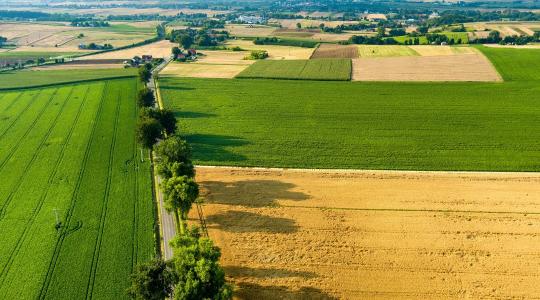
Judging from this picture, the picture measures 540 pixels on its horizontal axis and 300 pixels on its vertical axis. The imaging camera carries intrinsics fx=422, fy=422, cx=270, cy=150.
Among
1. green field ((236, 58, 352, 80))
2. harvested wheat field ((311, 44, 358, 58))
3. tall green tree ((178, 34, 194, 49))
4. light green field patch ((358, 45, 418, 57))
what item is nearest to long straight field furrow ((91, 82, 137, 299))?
green field ((236, 58, 352, 80))

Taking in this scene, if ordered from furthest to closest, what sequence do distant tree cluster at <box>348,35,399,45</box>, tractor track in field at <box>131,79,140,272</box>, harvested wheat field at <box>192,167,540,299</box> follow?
distant tree cluster at <box>348,35,399,45</box>, tractor track in field at <box>131,79,140,272</box>, harvested wheat field at <box>192,167,540,299</box>

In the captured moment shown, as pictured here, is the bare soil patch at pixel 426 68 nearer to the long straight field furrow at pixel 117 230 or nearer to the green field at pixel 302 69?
the green field at pixel 302 69

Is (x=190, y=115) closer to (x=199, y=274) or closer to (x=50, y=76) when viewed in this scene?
(x=199, y=274)

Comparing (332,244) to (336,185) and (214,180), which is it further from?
(214,180)

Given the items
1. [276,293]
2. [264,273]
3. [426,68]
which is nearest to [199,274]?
[276,293]

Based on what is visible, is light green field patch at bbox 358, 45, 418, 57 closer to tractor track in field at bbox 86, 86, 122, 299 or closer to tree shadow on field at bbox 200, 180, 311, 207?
tree shadow on field at bbox 200, 180, 311, 207

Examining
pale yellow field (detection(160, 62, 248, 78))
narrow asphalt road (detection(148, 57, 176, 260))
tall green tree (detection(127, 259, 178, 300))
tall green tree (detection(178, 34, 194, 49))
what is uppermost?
tall green tree (detection(178, 34, 194, 49))

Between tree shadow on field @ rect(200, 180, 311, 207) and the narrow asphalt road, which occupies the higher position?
tree shadow on field @ rect(200, 180, 311, 207)
